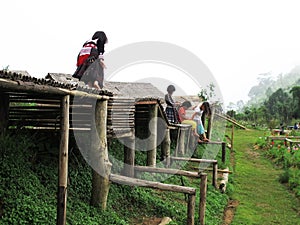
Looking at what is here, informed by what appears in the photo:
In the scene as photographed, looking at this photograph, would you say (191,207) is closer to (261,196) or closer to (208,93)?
(261,196)

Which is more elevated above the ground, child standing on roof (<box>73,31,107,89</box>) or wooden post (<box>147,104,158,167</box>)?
child standing on roof (<box>73,31,107,89</box>)

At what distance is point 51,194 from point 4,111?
1.63 metres

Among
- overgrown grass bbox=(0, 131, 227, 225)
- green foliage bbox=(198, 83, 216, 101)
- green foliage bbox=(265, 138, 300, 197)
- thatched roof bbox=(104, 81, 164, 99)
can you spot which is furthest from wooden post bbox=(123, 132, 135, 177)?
green foliage bbox=(198, 83, 216, 101)

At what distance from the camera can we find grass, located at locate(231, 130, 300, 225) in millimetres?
8352

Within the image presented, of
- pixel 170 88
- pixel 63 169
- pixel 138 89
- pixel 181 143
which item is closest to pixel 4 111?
pixel 63 169

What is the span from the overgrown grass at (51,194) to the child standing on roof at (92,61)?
1258 millimetres

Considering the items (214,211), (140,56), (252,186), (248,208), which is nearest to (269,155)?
(252,186)

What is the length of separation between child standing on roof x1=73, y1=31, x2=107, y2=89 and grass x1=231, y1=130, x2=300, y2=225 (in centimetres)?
436

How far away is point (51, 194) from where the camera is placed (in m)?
5.66

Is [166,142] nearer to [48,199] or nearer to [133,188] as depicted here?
[133,188]

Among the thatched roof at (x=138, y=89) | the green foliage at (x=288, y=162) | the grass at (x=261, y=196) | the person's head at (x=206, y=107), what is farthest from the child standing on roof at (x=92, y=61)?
the thatched roof at (x=138, y=89)

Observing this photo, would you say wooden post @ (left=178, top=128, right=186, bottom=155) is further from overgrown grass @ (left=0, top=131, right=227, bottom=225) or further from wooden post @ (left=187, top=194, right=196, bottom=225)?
wooden post @ (left=187, top=194, right=196, bottom=225)

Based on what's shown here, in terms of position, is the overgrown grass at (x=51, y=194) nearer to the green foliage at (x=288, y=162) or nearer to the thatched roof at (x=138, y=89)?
the green foliage at (x=288, y=162)

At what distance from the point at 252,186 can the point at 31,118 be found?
7585mm
